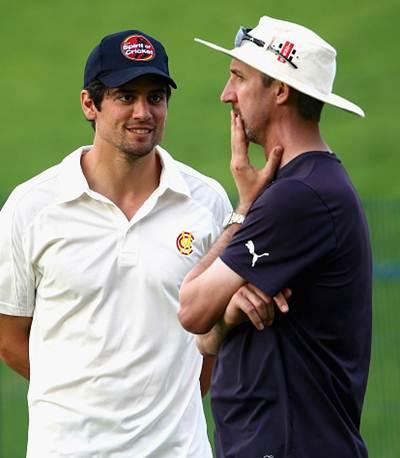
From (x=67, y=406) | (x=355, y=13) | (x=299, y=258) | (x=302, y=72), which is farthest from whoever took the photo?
(x=355, y=13)

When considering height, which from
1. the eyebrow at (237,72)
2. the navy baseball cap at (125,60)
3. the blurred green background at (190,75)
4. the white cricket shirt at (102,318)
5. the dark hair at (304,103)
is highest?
the eyebrow at (237,72)

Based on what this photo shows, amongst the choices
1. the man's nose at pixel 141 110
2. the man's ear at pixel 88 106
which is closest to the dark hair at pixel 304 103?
the man's nose at pixel 141 110

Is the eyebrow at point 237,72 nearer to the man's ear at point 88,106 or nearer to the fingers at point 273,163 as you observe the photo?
the fingers at point 273,163

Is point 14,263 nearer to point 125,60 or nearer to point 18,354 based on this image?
point 18,354

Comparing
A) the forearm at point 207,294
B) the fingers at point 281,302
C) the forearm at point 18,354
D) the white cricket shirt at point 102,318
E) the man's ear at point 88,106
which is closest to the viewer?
the fingers at point 281,302

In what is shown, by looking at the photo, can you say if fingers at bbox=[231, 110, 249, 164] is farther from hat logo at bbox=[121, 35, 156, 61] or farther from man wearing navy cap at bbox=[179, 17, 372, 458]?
hat logo at bbox=[121, 35, 156, 61]

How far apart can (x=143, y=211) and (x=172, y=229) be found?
0.15 meters

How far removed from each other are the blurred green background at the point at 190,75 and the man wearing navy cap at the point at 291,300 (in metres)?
12.0

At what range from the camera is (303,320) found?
5.00 meters

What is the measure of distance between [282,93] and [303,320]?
86 centimetres

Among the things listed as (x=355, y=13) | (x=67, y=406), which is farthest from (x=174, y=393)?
(x=355, y=13)

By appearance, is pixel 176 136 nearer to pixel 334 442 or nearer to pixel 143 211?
pixel 143 211

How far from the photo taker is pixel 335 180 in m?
5.02

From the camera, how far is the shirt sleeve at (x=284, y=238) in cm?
493
